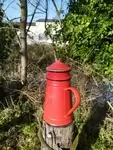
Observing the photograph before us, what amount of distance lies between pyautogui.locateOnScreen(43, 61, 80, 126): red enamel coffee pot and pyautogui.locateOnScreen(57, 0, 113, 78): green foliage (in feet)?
12.9

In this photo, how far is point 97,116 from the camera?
4.28m

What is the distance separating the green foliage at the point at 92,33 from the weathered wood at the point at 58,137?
387 centimetres

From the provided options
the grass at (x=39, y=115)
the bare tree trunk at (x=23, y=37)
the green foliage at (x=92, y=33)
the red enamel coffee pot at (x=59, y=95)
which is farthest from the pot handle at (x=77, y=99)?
the green foliage at (x=92, y=33)

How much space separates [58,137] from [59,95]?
0.46 meters

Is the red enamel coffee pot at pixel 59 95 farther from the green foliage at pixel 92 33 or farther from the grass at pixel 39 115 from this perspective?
the green foliage at pixel 92 33

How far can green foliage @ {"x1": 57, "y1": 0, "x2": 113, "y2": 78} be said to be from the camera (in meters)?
6.52

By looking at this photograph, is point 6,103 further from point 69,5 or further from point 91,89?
point 69,5

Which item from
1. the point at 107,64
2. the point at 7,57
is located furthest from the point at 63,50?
the point at 7,57

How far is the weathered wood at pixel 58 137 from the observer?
2766mm

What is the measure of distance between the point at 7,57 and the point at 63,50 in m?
1.81

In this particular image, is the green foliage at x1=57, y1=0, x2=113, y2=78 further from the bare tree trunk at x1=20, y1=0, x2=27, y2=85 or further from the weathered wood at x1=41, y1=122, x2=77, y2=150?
the weathered wood at x1=41, y1=122, x2=77, y2=150

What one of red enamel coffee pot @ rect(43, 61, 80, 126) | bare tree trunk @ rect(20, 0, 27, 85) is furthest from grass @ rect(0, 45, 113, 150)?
red enamel coffee pot @ rect(43, 61, 80, 126)

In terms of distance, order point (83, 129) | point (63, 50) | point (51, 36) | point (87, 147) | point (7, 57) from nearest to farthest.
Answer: point (87, 147)
point (83, 129)
point (7, 57)
point (63, 50)
point (51, 36)

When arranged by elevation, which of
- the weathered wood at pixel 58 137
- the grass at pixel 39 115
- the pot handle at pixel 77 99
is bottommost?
the grass at pixel 39 115
